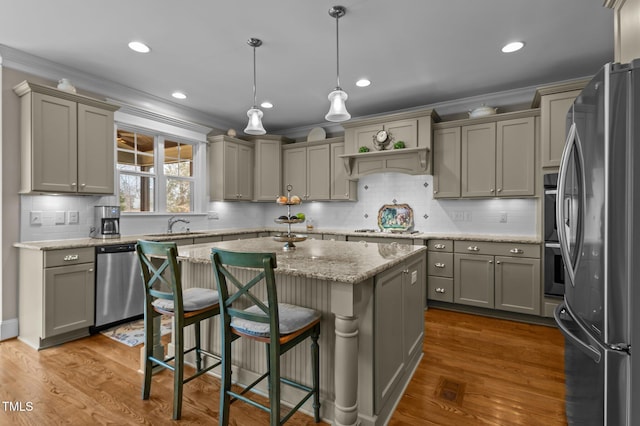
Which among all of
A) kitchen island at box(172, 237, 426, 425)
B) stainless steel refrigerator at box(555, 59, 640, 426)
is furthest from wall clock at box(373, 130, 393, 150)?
stainless steel refrigerator at box(555, 59, 640, 426)

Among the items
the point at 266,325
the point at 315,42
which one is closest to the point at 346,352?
the point at 266,325

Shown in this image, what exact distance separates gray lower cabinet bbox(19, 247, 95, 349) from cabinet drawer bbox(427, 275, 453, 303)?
148 inches

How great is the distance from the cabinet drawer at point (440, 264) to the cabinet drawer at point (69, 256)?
376cm

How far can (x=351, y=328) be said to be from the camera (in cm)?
163

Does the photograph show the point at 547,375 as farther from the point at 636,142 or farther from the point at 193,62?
the point at 193,62

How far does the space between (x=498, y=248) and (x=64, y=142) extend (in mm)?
4757

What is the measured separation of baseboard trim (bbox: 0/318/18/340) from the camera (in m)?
3.05

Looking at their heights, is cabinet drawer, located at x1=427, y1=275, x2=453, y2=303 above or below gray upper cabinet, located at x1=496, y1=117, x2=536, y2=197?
below

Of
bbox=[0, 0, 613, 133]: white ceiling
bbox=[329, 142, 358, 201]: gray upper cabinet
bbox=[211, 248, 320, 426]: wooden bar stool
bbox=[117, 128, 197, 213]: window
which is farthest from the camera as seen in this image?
bbox=[329, 142, 358, 201]: gray upper cabinet

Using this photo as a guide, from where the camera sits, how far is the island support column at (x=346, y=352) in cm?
161

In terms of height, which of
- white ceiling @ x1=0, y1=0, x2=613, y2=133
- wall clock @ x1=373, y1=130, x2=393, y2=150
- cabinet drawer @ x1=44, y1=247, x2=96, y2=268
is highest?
white ceiling @ x1=0, y1=0, x2=613, y2=133

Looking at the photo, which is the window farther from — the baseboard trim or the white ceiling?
the baseboard trim

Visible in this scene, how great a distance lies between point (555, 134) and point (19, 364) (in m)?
5.38

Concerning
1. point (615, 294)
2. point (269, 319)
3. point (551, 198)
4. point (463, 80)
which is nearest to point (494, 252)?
point (551, 198)
